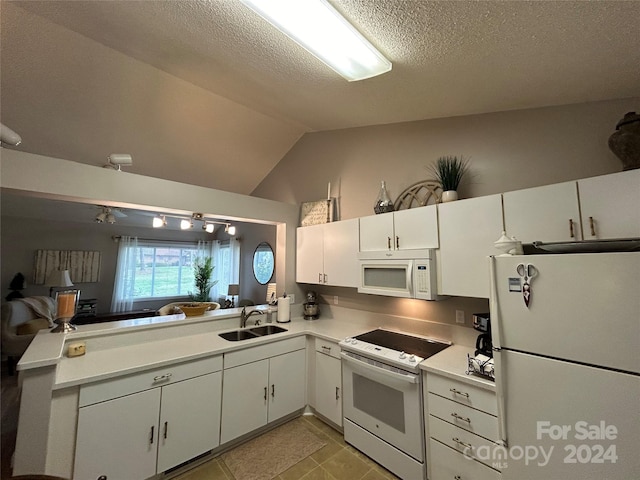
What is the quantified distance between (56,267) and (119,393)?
17.1ft

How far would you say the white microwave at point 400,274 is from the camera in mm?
Result: 2020

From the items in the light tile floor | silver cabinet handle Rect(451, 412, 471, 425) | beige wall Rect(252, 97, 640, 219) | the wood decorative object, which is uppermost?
beige wall Rect(252, 97, 640, 219)

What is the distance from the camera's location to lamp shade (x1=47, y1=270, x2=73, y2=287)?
182 inches

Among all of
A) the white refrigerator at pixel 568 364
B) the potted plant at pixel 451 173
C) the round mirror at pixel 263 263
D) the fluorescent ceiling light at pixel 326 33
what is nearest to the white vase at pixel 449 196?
the potted plant at pixel 451 173

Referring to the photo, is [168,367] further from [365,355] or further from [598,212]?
[598,212]

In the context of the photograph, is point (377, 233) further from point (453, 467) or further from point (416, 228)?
point (453, 467)

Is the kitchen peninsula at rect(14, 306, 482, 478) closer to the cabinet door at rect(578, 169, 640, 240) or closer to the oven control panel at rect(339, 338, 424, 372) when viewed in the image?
the oven control panel at rect(339, 338, 424, 372)

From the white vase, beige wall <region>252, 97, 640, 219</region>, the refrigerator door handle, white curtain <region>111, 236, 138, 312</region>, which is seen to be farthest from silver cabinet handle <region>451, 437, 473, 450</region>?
white curtain <region>111, 236, 138, 312</region>

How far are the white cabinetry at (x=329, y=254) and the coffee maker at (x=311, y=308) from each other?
0.25 m

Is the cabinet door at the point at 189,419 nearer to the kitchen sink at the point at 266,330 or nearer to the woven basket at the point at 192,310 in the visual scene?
the kitchen sink at the point at 266,330

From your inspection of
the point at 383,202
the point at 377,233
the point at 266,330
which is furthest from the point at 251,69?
the point at 266,330

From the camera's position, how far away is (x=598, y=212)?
1.38m

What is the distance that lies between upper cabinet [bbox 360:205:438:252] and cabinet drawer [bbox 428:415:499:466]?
1231 millimetres

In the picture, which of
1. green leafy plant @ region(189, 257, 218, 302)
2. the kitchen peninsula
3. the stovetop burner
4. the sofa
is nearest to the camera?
the kitchen peninsula
